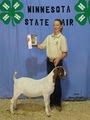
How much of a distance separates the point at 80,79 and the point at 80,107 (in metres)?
0.42

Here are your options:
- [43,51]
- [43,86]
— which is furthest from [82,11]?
[43,86]

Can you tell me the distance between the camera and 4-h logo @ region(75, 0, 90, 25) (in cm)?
413

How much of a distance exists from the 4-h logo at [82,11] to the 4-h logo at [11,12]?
74 cm

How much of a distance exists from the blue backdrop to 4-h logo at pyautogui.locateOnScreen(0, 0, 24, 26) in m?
0.03

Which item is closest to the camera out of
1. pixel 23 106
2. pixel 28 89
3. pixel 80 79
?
pixel 28 89

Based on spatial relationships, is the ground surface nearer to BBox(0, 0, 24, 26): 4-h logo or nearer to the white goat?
the white goat

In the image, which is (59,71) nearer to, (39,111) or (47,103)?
(47,103)

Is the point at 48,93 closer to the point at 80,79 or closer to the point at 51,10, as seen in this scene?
the point at 80,79

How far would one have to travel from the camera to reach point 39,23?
13.7 feet

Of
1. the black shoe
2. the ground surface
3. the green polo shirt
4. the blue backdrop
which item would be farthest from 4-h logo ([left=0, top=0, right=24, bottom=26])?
the black shoe

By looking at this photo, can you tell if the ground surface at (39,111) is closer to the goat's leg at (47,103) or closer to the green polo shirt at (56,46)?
the goat's leg at (47,103)

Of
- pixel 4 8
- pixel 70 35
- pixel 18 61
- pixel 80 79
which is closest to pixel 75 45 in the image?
pixel 70 35

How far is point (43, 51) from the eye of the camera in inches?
167

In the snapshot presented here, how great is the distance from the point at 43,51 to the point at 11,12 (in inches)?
26.3
